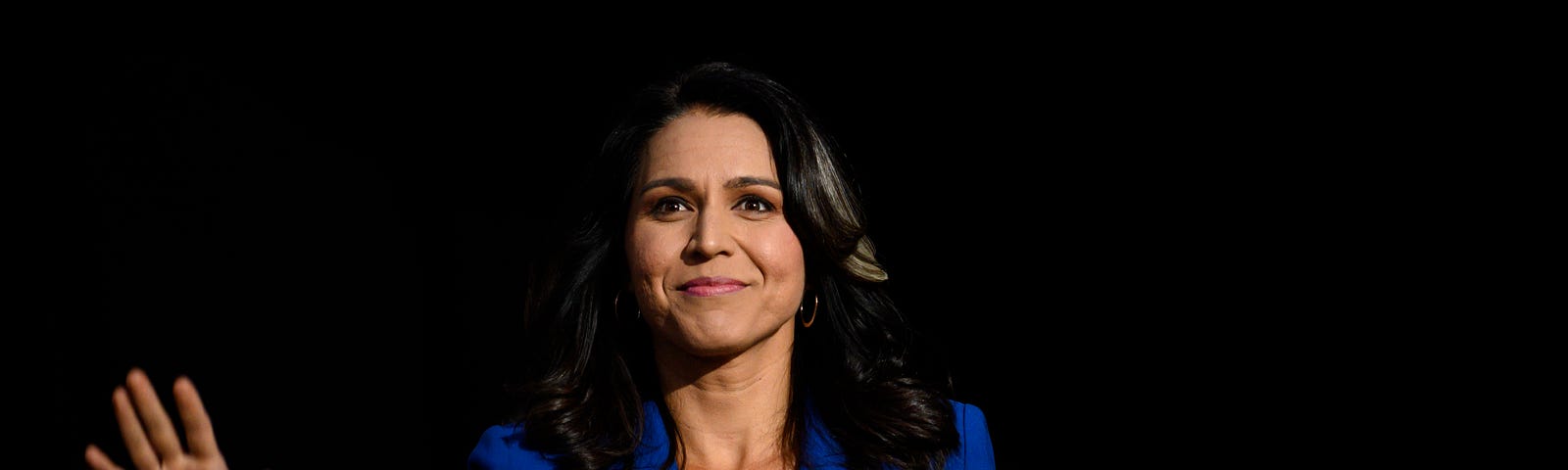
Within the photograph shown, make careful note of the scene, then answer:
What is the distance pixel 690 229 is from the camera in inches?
92.7

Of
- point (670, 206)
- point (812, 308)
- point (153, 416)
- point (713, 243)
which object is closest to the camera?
point (153, 416)

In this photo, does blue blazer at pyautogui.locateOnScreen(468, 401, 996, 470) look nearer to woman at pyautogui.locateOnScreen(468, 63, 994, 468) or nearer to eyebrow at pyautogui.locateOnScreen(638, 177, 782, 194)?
woman at pyautogui.locateOnScreen(468, 63, 994, 468)

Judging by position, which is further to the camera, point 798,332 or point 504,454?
point 798,332

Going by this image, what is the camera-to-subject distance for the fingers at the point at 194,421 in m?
1.90

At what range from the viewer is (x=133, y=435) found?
6.30ft

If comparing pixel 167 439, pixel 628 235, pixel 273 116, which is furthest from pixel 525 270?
pixel 167 439

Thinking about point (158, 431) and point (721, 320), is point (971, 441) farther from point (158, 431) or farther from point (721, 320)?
point (158, 431)

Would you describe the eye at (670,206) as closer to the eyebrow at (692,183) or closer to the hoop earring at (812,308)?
the eyebrow at (692,183)

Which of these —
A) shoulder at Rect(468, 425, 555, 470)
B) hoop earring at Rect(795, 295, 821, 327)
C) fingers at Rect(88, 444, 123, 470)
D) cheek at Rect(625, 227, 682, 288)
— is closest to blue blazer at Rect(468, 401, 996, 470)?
shoulder at Rect(468, 425, 555, 470)

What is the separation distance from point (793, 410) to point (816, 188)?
1.53 ft

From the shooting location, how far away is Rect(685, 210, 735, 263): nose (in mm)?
2291

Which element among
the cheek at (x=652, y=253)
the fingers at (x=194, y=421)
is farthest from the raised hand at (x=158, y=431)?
the cheek at (x=652, y=253)

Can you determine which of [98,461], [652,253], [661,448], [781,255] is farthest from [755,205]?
[98,461]

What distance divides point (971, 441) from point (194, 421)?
141 centimetres
